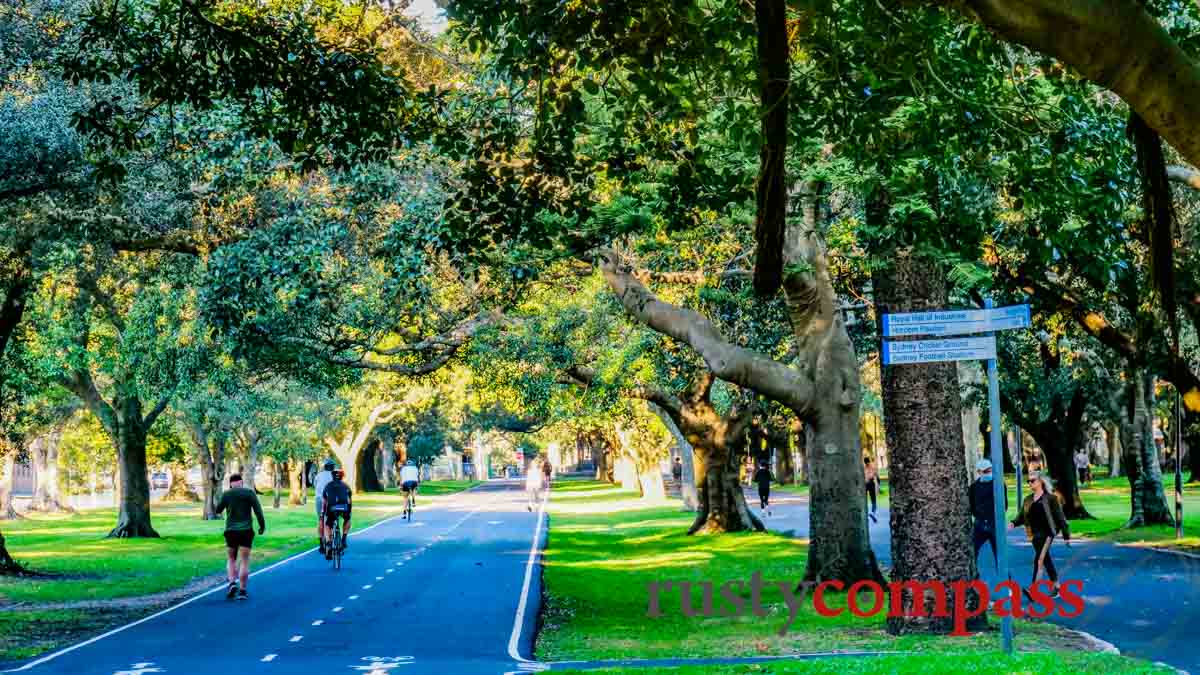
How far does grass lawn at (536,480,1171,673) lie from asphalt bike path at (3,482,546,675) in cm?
66

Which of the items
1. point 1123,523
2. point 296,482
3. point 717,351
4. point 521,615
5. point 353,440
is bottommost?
point 1123,523

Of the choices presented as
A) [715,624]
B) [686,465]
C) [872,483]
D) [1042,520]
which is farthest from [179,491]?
[1042,520]

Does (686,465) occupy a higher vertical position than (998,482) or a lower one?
lower

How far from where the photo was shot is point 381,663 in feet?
43.1

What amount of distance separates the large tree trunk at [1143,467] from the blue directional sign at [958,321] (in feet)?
69.0

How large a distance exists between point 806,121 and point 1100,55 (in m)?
5.71

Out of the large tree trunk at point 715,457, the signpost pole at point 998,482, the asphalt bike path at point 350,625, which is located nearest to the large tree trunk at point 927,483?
the signpost pole at point 998,482

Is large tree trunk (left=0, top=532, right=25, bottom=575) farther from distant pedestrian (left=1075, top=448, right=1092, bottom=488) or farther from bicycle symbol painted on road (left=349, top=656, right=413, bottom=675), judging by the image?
distant pedestrian (left=1075, top=448, right=1092, bottom=488)

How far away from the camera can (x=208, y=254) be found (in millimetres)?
19531

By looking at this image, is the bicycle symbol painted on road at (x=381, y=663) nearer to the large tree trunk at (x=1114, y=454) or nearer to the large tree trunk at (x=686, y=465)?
the large tree trunk at (x=686, y=465)

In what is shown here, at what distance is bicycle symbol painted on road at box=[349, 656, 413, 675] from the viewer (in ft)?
41.2

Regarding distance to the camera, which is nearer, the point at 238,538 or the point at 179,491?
the point at 238,538

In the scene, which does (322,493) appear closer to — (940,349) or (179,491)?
(940,349)

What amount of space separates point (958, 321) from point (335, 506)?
54.7 feet
